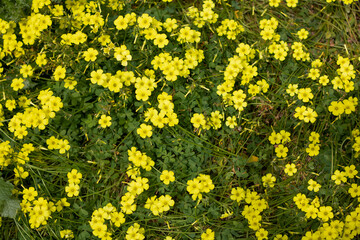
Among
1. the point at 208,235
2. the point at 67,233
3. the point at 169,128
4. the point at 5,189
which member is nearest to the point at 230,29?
the point at 169,128

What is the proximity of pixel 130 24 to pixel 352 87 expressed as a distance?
7.40ft

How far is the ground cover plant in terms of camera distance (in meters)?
3.09

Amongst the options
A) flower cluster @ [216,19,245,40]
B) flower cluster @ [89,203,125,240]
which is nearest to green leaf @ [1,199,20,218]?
flower cluster @ [89,203,125,240]

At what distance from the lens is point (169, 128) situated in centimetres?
330

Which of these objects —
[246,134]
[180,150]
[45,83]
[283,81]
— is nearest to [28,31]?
[45,83]

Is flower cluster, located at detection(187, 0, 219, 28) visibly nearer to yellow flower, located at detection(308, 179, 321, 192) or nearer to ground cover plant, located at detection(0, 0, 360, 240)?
ground cover plant, located at detection(0, 0, 360, 240)

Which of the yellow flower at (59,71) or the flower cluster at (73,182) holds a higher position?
the yellow flower at (59,71)

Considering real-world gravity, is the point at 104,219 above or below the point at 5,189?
below

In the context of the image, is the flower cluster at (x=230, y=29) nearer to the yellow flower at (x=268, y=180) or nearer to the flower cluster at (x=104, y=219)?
the yellow flower at (x=268, y=180)

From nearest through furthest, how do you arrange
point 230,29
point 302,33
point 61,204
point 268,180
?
point 61,204 < point 268,180 < point 230,29 < point 302,33

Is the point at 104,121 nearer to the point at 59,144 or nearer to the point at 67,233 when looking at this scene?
the point at 59,144

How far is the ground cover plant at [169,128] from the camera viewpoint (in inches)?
122

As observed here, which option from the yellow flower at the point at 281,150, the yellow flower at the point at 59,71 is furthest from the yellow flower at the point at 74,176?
the yellow flower at the point at 281,150

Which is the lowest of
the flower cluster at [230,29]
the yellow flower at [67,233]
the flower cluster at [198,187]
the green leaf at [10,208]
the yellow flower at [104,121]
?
the yellow flower at [67,233]
